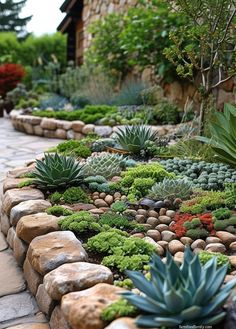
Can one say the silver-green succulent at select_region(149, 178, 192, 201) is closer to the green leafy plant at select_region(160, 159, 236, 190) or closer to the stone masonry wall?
the green leafy plant at select_region(160, 159, 236, 190)

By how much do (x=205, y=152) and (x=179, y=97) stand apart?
341cm

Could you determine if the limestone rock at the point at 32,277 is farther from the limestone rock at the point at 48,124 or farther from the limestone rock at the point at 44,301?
the limestone rock at the point at 48,124

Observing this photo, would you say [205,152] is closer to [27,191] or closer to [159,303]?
[27,191]

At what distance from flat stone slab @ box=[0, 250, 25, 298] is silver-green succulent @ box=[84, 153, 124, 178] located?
1.04 metres

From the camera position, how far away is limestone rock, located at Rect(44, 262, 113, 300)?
1.87 meters

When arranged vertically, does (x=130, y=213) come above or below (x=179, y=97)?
below

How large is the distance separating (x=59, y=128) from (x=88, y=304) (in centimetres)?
616

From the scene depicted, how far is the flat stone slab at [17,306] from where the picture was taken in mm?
2133

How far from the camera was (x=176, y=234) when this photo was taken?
2.50 metres

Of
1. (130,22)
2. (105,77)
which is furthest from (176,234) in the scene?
(105,77)

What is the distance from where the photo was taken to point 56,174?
3.24m

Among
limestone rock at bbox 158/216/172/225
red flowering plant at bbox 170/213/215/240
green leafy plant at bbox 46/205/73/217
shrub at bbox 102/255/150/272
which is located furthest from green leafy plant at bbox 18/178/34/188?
shrub at bbox 102/255/150/272

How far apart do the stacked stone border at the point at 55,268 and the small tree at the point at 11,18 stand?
29.4 m

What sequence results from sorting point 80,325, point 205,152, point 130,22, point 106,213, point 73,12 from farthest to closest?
1. point 73,12
2. point 130,22
3. point 205,152
4. point 106,213
5. point 80,325
